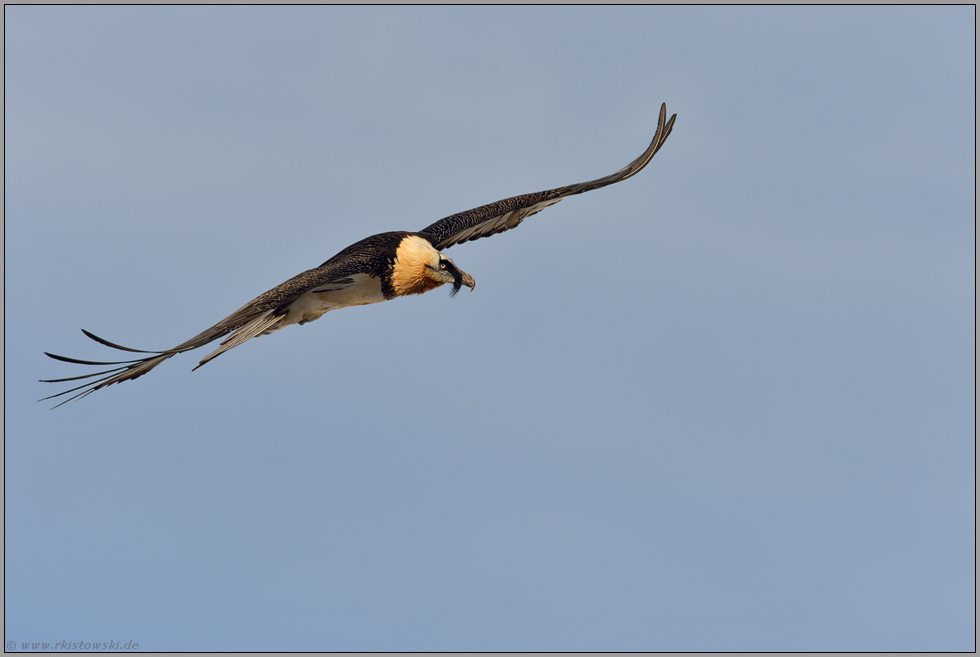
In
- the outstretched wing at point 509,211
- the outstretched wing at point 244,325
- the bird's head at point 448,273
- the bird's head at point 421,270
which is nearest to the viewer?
the outstretched wing at point 244,325

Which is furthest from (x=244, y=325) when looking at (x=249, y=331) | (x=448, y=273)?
(x=448, y=273)

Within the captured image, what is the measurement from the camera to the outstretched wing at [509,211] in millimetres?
17688

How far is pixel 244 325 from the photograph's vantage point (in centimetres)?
1389

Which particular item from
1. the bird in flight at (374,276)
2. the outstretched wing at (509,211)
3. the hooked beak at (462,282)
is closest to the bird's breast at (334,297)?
the bird in flight at (374,276)

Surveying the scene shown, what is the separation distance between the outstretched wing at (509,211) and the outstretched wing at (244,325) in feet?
8.77

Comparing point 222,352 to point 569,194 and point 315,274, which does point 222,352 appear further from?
point 569,194

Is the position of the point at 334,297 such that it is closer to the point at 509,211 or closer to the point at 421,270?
the point at 421,270

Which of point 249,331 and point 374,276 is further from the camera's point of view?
point 374,276

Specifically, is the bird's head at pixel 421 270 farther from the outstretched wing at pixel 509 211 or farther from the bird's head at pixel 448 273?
the outstretched wing at pixel 509 211

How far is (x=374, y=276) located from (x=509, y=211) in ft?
12.5

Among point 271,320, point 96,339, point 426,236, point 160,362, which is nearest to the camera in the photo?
point 96,339

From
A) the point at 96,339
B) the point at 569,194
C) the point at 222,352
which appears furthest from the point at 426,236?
the point at 96,339

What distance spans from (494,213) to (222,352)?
643 centimetres

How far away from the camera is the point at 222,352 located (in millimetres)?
13508
